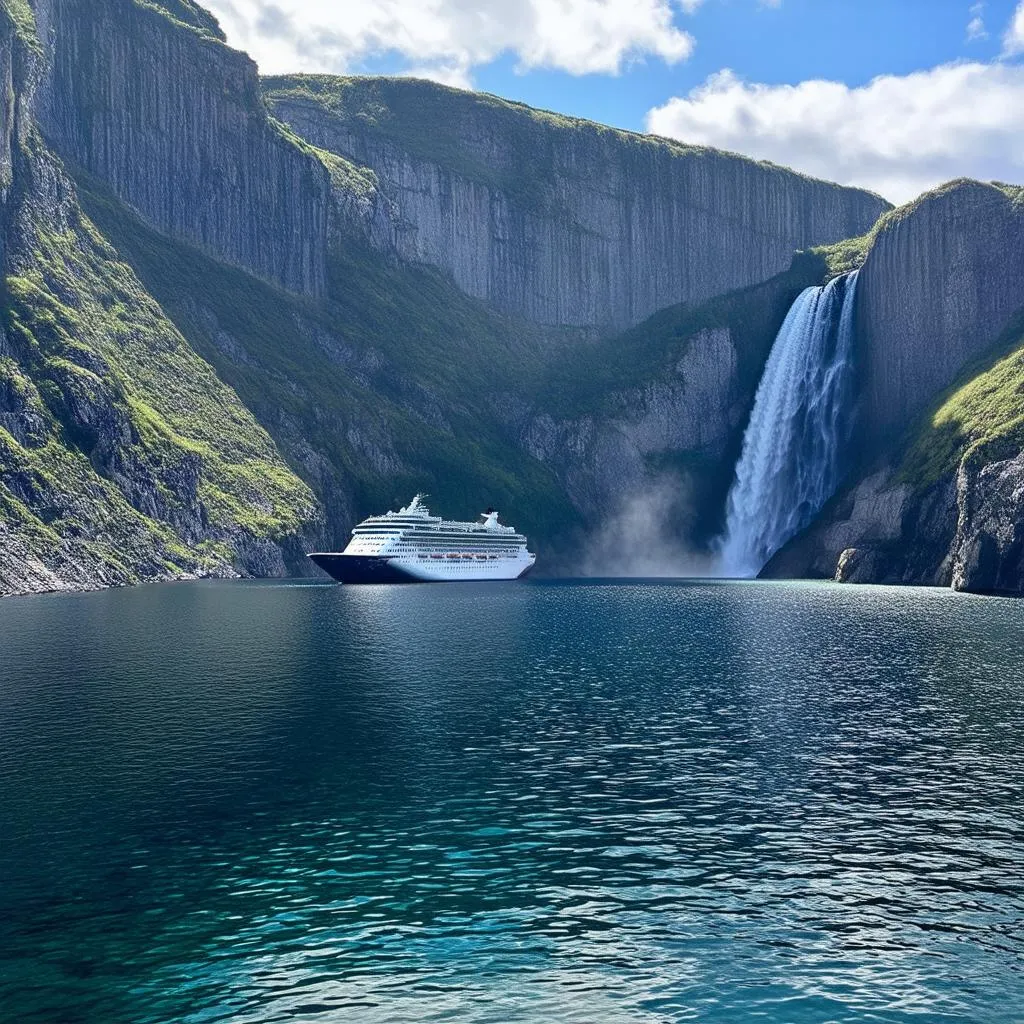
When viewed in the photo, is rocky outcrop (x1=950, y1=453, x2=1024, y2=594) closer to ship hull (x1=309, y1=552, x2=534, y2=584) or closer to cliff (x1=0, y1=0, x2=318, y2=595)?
ship hull (x1=309, y1=552, x2=534, y2=584)

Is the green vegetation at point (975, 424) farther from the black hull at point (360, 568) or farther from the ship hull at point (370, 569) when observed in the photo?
the black hull at point (360, 568)

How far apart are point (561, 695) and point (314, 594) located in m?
88.7

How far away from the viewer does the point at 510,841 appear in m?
34.6

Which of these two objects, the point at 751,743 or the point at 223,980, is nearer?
the point at 223,980

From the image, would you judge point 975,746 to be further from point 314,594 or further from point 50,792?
point 314,594

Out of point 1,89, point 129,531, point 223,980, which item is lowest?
point 223,980

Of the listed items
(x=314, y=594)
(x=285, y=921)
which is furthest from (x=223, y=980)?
(x=314, y=594)

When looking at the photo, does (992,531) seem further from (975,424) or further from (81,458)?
(81,458)

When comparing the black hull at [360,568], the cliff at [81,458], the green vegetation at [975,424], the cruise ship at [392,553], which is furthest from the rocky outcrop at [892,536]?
the cliff at [81,458]

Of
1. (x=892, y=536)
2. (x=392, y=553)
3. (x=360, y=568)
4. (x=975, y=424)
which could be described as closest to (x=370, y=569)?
(x=360, y=568)

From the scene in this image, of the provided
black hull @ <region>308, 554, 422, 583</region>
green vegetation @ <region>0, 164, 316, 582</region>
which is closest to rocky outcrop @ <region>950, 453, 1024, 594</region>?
black hull @ <region>308, 554, 422, 583</region>

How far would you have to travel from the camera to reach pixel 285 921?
92.8ft

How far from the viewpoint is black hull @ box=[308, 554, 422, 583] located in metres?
181

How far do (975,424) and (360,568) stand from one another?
9194cm
